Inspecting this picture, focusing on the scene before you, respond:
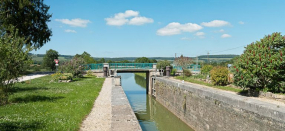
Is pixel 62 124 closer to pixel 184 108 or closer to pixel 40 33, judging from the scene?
pixel 184 108

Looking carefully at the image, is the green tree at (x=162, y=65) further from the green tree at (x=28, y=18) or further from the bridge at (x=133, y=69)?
the green tree at (x=28, y=18)

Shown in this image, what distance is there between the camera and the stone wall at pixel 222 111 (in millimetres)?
6898

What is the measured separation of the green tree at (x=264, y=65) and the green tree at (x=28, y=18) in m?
23.7

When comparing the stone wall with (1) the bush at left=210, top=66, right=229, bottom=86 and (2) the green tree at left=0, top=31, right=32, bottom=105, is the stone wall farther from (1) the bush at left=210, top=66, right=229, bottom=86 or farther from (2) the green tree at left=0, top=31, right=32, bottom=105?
(2) the green tree at left=0, top=31, right=32, bottom=105

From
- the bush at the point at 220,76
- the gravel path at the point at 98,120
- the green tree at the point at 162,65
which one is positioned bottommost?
the gravel path at the point at 98,120

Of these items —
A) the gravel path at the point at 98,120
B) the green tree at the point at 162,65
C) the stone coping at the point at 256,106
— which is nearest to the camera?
the stone coping at the point at 256,106

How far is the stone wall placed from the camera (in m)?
6.90

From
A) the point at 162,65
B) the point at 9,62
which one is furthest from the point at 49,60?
the point at 9,62

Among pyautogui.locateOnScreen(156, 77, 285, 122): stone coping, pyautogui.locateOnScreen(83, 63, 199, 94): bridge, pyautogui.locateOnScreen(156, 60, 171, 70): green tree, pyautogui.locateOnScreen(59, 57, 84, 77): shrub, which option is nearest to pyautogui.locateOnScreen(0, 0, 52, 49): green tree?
pyautogui.locateOnScreen(59, 57, 84, 77): shrub

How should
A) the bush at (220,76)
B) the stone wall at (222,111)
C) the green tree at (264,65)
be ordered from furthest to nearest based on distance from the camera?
the bush at (220,76) < the green tree at (264,65) < the stone wall at (222,111)

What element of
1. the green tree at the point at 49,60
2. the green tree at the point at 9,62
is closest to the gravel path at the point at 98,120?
the green tree at the point at 9,62

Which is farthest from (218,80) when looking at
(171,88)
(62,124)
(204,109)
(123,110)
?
(62,124)

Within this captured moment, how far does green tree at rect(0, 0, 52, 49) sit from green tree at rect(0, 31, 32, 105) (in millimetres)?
17886

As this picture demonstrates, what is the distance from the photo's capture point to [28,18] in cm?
2773
